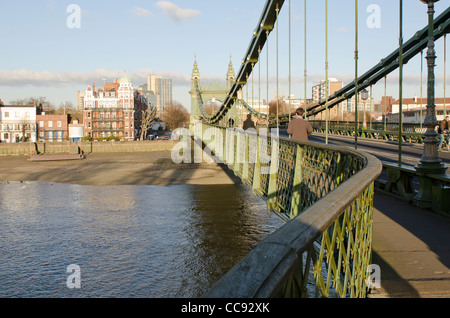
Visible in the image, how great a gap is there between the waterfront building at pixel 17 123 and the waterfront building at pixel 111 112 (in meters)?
9.48

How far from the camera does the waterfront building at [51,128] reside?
9181 cm

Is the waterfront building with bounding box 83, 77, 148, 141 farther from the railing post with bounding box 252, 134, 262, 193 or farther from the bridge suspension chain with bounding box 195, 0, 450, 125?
the railing post with bounding box 252, 134, 262, 193

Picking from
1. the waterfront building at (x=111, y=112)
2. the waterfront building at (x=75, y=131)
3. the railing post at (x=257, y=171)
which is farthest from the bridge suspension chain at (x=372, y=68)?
the waterfront building at (x=75, y=131)

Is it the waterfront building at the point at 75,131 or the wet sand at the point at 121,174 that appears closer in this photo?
the wet sand at the point at 121,174

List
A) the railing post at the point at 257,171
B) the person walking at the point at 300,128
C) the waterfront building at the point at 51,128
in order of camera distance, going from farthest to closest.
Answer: the waterfront building at the point at 51,128 < the railing post at the point at 257,171 < the person walking at the point at 300,128

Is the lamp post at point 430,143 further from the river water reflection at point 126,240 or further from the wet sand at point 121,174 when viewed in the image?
the wet sand at point 121,174

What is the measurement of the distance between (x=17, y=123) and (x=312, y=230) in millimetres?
96229

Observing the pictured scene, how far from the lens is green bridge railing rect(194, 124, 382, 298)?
1.59 metres

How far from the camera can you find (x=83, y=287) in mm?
11102

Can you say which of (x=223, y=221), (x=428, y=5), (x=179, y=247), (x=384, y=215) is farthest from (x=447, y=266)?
(x=223, y=221)

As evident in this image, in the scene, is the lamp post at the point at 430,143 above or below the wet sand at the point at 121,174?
above

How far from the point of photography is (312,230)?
6.72 feet

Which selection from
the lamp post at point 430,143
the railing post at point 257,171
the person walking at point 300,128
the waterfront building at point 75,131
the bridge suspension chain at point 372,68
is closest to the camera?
the lamp post at point 430,143
